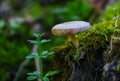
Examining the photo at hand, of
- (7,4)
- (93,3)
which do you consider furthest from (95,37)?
(7,4)

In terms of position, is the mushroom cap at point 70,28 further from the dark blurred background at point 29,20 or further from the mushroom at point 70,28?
the dark blurred background at point 29,20

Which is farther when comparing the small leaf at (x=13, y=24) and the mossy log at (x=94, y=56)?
the small leaf at (x=13, y=24)

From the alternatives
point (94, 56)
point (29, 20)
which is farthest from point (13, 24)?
point (94, 56)

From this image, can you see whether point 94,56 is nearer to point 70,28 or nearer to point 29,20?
point 70,28

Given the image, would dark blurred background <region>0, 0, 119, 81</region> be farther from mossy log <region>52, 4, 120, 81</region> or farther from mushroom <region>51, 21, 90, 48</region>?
mushroom <region>51, 21, 90, 48</region>

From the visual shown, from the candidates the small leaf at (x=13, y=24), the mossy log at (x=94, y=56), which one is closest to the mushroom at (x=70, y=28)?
the mossy log at (x=94, y=56)

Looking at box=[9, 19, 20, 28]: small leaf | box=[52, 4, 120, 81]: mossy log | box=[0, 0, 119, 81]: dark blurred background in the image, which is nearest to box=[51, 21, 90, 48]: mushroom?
box=[52, 4, 120, 81]: mossy log
